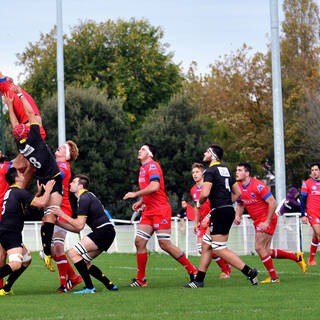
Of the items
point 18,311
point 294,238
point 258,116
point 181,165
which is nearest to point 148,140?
point 181,165

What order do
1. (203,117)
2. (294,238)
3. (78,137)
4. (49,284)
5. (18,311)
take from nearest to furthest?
(18,311)
(49,284)
(294,238)
(78,137)
(203,117)

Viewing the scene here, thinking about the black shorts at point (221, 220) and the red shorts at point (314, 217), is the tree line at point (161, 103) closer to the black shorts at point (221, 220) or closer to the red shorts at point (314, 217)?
the red shorts at point (314, 217)

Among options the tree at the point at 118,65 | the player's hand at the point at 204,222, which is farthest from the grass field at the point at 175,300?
the tree at the point at 118,65

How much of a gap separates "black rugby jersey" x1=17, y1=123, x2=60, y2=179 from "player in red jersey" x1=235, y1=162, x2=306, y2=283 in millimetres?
3586

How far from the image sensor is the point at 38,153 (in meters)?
11.5

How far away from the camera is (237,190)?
40.8ft

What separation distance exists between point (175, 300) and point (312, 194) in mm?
8599

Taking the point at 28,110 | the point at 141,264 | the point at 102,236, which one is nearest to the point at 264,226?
the point at 141,264

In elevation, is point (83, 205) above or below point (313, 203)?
above

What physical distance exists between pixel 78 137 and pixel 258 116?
46.8 feet

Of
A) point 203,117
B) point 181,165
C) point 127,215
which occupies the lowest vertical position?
point 127,215

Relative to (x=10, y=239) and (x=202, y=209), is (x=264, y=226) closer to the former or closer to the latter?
(x=202, y=209)

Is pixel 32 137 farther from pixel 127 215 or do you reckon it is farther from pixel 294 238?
pixel 127 215

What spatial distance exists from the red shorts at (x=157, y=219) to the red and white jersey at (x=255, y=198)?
4.69 ft
